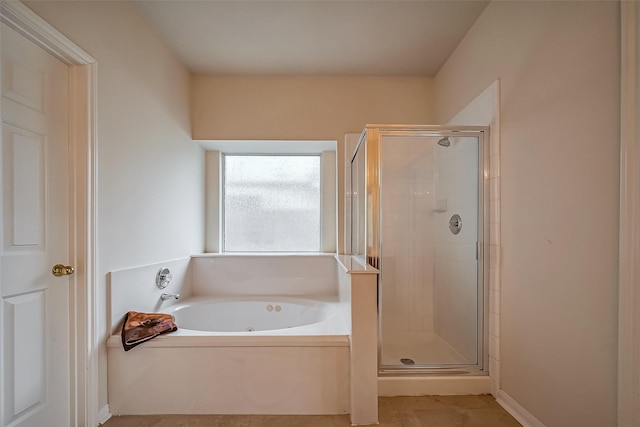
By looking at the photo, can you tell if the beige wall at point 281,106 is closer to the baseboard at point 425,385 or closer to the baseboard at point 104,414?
the baseboard at point 425,385

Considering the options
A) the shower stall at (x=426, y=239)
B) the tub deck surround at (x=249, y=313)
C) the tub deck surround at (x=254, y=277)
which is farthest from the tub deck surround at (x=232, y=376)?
the tub deck surround at (x=254, y=277)

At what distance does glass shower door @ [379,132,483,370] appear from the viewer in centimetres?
194

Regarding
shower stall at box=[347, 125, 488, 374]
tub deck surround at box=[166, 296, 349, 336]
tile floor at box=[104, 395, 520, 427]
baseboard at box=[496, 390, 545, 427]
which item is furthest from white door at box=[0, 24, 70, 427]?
baseboard at box=[496, 390, 545, 427]

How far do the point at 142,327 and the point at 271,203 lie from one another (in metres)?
1.73

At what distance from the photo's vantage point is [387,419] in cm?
159

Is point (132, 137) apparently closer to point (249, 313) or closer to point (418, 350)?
point (249, 313)

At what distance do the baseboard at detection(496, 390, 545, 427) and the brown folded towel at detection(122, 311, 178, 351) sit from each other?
1.88 metres

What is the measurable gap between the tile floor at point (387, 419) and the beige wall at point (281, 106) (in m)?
1.89

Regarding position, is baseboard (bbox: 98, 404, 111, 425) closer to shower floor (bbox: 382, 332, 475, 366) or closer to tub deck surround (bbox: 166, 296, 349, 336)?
tub deck surround (bbox: 166, 296, 349, 336)

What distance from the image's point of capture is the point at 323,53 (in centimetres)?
238

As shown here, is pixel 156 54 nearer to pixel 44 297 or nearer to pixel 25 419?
pixel 44 297

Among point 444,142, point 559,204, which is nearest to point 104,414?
point 559,204

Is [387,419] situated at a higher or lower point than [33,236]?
lower

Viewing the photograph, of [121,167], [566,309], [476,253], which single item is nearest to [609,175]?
[566,309]
